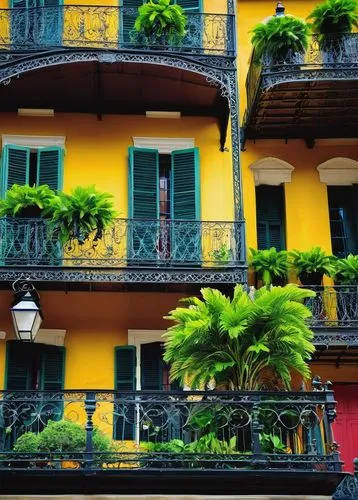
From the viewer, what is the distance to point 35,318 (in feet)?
36.8

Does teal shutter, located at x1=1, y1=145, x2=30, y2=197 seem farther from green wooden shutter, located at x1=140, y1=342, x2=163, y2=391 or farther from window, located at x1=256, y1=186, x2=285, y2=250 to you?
window, located at x1=256, y1=186, x2=285, y2=250

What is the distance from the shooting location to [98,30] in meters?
14.5

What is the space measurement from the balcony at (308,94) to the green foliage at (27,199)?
13.6 ft

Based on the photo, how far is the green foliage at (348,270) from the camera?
1363 centimetres

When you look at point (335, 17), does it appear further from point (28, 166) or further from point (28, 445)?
point (28, 445)

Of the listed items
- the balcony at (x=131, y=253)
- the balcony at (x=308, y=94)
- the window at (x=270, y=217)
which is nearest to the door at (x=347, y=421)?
the window at (x=270, y=217)

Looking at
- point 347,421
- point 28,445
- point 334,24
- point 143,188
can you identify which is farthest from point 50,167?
point 347,421

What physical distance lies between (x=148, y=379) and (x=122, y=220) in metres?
2.65

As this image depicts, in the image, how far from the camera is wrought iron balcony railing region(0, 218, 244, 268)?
12859mm

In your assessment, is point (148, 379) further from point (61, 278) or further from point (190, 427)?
point (190, 427)

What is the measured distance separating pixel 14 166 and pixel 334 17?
245 inches

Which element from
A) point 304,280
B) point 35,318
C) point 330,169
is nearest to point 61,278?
point 35,318

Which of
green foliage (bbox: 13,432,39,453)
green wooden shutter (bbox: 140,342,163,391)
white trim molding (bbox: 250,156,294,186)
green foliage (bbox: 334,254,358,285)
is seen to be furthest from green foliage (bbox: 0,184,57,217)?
green foliage (bbox: 334,254,358,285)

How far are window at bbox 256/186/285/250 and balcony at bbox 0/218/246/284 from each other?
57.0 inches
